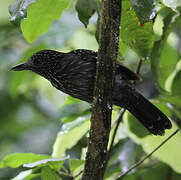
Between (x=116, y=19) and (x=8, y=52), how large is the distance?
3185mm

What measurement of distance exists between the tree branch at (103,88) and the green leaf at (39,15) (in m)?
0.35

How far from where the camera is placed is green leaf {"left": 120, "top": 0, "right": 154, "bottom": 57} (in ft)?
7.35

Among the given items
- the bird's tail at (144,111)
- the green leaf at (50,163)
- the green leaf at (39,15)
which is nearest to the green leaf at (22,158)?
the green leaf at (50,163)

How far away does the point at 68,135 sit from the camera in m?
2.66

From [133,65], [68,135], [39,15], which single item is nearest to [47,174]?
[68,135]

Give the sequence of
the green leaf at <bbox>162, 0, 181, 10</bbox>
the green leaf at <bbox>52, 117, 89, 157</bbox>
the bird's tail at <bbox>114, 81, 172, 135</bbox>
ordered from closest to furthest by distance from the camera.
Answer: the green leaf at <bbox>162, 0, 181, 10</bbox>
the green leaf at <bbox>52, 117, 89, 157</bbox>
the bird's tail at <bbox>114, 81, 172, 135</bbox>

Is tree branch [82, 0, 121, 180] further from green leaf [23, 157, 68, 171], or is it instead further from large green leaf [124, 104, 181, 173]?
large green leaf [124, 104, 181, 173]

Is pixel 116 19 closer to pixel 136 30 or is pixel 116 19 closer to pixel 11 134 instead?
pixel 136 30

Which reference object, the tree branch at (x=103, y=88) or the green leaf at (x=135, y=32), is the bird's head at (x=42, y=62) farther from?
the tree branch at (x=103, y=88)

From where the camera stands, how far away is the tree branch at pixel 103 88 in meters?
1.79

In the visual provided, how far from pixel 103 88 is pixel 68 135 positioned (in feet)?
2.89

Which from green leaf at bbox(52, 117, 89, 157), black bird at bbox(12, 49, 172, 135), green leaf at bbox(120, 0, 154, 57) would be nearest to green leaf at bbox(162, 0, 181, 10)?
green leaf at bbox(120, 0, 154, 57)

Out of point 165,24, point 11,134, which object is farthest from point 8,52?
point 165,24

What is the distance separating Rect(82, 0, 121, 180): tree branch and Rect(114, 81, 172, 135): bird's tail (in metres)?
0.88
